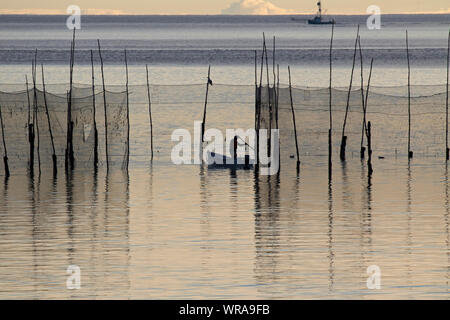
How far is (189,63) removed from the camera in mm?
70000

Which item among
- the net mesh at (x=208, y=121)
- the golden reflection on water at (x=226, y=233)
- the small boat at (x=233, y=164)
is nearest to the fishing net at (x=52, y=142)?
the net mesh at (x=208, y=121)

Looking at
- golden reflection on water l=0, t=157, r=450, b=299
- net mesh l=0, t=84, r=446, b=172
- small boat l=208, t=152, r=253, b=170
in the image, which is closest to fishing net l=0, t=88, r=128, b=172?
net mesh l=0, t=84, r=446, b=172

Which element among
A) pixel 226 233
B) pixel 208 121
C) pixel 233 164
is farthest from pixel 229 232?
pixel 208 121

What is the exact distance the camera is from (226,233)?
1616 centimetres

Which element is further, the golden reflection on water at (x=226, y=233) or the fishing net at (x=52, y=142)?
the fishing net at (x=52, y=142)

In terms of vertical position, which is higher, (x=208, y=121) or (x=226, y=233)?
(x=208, y=121)

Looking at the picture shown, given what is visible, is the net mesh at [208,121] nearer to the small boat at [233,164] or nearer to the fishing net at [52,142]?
the fishing net at [52,142]

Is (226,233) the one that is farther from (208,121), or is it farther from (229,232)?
(208,121)

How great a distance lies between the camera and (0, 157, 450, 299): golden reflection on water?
12.9 metres

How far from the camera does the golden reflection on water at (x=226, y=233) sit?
12.9 m
